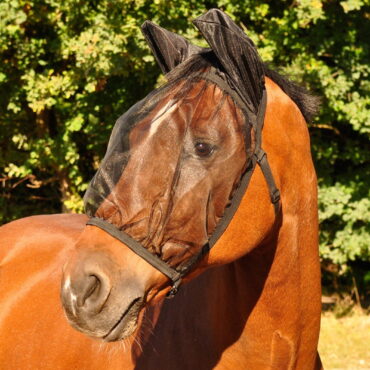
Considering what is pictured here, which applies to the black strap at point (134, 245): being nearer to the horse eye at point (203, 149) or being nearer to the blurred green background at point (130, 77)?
the horse eye at point (203, 149)

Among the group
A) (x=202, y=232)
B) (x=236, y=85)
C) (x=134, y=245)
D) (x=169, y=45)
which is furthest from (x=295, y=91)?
(x=134, y=245)

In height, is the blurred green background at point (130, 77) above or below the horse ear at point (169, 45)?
below

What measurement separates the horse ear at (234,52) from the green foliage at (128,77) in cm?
462

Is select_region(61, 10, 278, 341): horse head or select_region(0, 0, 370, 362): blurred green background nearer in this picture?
select_region(61, 10, 278, 341): horse head

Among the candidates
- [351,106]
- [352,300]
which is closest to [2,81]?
[351,106]

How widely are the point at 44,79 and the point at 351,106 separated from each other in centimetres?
334

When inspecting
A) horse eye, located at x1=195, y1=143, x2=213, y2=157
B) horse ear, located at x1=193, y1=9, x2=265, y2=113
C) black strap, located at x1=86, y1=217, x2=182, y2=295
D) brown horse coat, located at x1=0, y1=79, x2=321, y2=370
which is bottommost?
brown horse coat, located at x1=0, y1=79, x2=321, y2=370

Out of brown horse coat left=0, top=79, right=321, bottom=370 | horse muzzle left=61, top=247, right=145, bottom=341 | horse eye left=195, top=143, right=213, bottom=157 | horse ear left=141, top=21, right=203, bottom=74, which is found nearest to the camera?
horse muzzle left=61, top=247, right=145, bottom=341

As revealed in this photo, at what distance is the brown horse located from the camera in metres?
2.17

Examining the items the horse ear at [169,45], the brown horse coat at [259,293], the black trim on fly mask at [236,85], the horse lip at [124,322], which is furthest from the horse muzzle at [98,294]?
the horse ear at [169,45]

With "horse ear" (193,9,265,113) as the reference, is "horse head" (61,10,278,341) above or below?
below

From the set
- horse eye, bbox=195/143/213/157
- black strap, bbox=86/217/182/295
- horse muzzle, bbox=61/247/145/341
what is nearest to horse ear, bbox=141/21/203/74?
horse eye, bbox=195/143/213/157

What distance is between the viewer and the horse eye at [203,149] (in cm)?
227

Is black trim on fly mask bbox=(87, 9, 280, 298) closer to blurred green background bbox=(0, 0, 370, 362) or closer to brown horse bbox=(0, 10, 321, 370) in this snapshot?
brown horse bbox=(0, 10, 321, 370)
